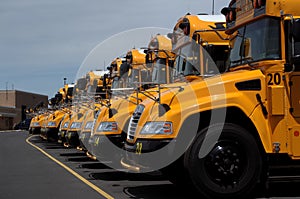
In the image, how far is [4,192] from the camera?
9.62 meters

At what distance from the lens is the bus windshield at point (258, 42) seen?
25.5ft

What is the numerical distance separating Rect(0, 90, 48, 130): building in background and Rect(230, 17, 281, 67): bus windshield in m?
74.7

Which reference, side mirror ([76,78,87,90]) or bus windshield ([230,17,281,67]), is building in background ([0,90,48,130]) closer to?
side mirror ([76,78,87,90])

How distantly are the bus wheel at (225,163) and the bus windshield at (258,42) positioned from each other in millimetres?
1217

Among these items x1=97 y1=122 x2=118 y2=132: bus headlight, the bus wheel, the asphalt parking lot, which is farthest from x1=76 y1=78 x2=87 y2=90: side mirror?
the bus wheel

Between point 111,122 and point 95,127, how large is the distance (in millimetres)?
646

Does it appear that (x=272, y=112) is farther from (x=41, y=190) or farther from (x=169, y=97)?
(x=41, y=190)

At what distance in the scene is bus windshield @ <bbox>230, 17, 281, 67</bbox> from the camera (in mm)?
7758

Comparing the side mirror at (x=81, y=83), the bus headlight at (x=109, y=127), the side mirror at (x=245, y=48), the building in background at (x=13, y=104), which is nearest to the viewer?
the side mirror at (x=245, y=48)

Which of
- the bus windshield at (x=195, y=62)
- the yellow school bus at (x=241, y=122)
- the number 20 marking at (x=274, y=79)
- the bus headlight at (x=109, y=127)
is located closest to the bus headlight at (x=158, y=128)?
the yellow school bus at (x=241, y=122)

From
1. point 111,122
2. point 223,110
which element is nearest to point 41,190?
point 111,122

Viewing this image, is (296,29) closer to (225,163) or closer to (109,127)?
(225,163)

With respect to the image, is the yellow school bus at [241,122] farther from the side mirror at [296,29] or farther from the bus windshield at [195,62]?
the bus windshield at [195,62]

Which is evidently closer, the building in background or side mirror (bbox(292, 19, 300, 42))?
side mirror (bbox(292, 19, 300, 42))
